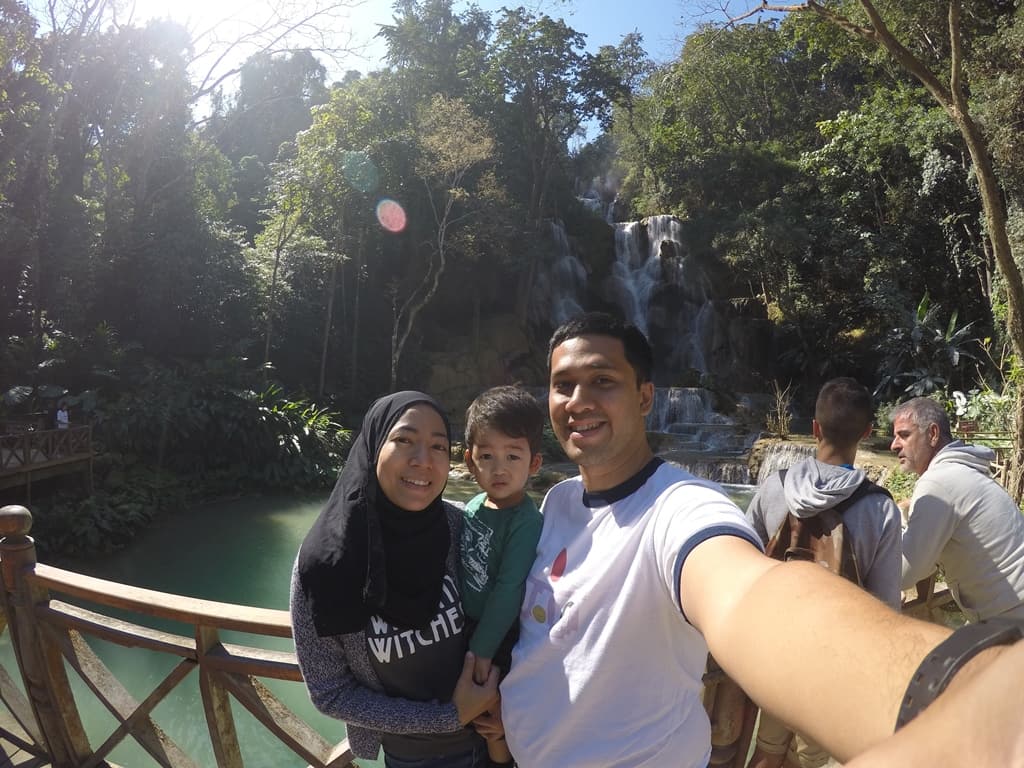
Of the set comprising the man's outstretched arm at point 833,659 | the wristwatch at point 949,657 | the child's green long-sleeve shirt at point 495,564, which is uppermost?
the wristwatch at point 949,657

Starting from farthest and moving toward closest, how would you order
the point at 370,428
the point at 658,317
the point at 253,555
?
the point at 658,317, the point at 253,555, the point at 370,428

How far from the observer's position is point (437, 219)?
1775 cm

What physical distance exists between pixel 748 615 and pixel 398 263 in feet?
64.5

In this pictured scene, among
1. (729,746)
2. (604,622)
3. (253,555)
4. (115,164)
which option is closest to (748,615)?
(604,622)

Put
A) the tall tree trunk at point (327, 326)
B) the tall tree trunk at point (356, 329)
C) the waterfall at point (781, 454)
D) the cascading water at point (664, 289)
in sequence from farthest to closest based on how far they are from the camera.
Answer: the cascading water at point (664, 289) < the tall tree trunk at point (356, 329) < the tall tree trunk at point (327, 326) < the waterfall at point (781, 454)

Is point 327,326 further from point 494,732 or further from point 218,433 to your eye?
point 494,732

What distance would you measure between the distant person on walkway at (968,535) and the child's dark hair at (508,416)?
1433 mm

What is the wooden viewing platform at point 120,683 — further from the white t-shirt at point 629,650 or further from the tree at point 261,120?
the tree at point 261,120

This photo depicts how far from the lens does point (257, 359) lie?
16578mm

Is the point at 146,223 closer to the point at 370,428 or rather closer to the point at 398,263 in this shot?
the point at 398,263

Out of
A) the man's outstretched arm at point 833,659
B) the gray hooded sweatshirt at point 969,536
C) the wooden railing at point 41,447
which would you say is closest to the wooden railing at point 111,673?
the man's outstretched arm at point 833,659

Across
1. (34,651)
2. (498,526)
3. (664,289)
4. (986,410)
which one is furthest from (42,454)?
(664,289)

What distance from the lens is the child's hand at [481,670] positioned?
4.17 ft

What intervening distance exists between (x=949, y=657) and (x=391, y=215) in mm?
18527
